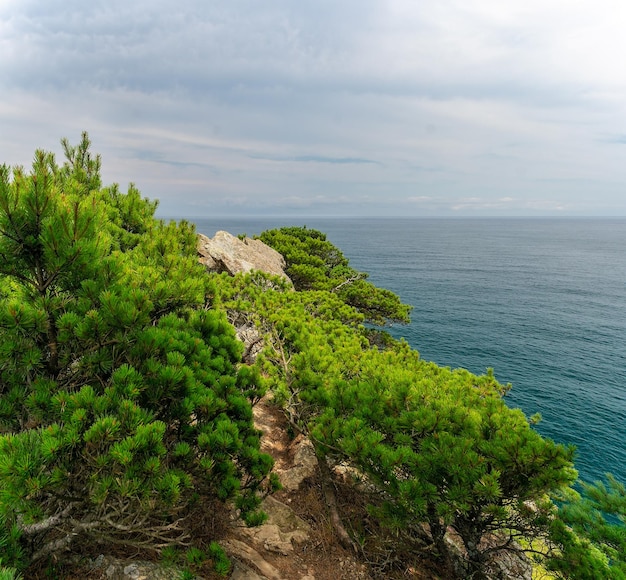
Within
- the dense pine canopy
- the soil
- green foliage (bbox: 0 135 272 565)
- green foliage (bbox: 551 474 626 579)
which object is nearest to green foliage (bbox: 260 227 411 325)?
the soil

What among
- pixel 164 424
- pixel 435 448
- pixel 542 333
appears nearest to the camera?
pixel 164 424

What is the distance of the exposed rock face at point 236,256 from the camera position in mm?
19797

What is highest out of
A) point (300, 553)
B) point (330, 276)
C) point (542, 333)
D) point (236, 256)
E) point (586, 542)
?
point (236, 256)

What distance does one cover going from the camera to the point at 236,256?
20812 millimetres

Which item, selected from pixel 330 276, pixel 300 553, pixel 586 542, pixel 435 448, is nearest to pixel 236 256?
pixel 330 276

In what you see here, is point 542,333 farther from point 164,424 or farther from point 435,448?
point 164,424

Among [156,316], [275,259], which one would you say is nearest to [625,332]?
[275,259]

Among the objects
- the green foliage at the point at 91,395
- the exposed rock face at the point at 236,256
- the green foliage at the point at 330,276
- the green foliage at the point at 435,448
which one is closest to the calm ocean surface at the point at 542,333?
the green foliage at the point at 330,276

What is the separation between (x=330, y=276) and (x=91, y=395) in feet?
69.8

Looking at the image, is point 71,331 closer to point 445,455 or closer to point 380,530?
point 445,455

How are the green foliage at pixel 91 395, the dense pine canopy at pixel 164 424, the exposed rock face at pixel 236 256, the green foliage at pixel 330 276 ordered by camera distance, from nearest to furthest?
1. the green foliage at pixel 91 395
2. the dense pine canopy at pixel 164 424
3. the green foliage at pixel 330 276
4. the exposed rock face at pixel 236 256

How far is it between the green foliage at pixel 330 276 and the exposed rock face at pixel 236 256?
1.50m

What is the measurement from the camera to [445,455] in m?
5.56

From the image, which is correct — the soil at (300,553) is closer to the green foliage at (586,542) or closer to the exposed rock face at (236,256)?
the green foliage at (586,542)
